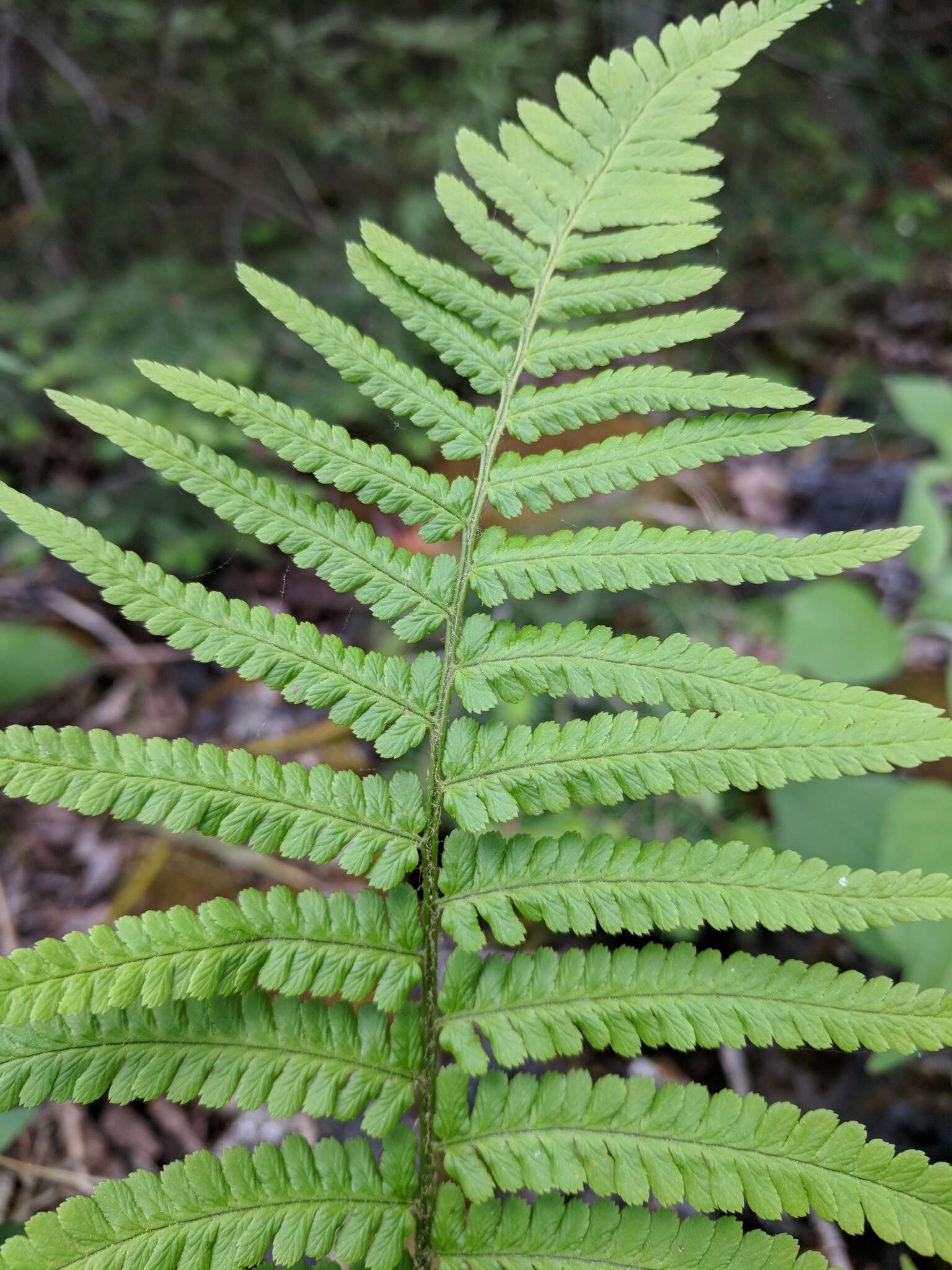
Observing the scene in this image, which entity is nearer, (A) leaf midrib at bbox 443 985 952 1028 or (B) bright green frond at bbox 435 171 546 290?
(A) leaf midrib at bbox 443 985 952 1028

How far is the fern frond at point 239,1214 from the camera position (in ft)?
2.77

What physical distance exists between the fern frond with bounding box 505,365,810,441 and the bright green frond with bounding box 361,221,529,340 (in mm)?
129

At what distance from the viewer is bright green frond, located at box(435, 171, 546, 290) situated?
1343mm

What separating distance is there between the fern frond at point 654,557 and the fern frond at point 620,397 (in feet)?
0.60

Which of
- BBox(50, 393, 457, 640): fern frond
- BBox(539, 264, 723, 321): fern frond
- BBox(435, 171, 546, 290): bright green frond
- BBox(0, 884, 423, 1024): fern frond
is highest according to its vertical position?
BBox(435, 171, 546, 290): bright green frond

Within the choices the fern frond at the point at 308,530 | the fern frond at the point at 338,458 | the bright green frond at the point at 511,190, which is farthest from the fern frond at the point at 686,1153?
the bright green frond at the point at 511,190

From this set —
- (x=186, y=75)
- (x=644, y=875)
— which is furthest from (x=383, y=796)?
(x=186, y=75)

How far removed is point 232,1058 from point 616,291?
1.27 m

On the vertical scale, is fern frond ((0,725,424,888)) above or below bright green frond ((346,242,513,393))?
below

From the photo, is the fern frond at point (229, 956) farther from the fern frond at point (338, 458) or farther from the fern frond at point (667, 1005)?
the fern frond at point (338, 458)

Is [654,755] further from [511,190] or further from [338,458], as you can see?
[511,190]

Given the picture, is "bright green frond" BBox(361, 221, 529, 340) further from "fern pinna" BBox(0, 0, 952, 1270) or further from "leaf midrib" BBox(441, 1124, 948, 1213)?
"leaf midrib" BBox(441, 1124, 948, 1213)

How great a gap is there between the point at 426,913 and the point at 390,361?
0.87 meters

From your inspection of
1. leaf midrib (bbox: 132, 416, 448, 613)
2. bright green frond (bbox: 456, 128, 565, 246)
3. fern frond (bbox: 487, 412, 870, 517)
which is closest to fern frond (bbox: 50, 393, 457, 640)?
leaf midrib (bbox: 132, 416, 448, 613)
